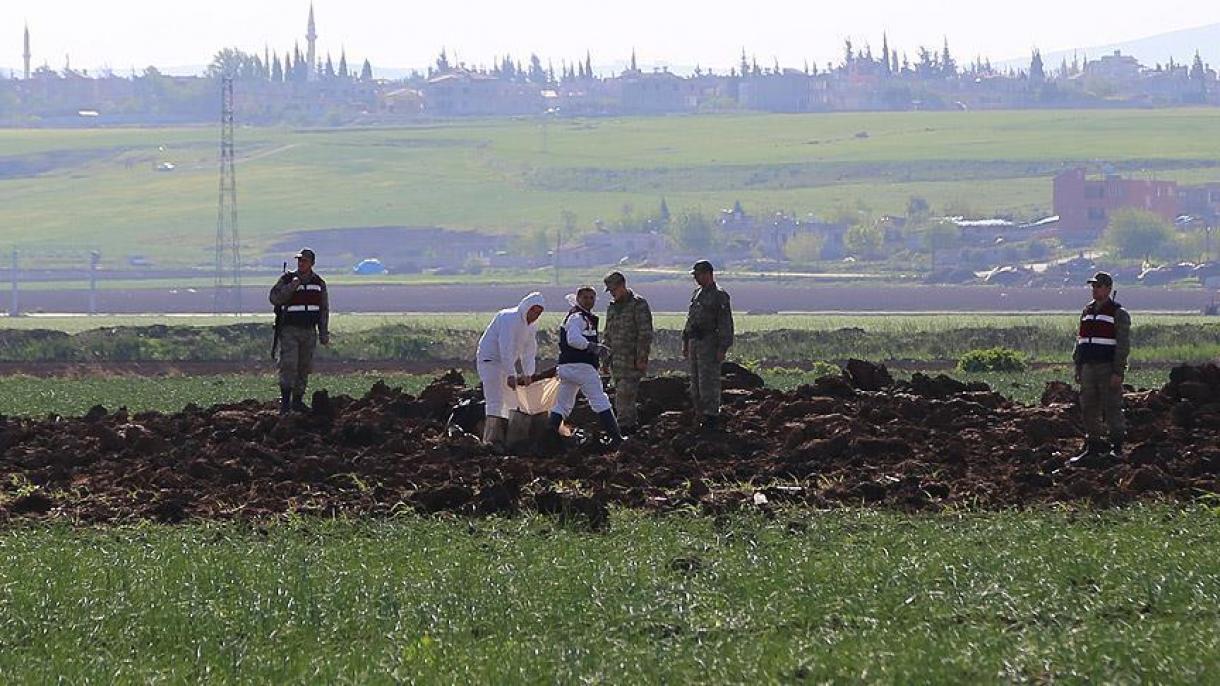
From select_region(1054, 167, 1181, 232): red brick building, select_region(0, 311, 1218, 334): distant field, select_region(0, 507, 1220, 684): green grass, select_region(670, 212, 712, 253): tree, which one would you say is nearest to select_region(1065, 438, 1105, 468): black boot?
select_region(0, 507, 1220, 684): green grass

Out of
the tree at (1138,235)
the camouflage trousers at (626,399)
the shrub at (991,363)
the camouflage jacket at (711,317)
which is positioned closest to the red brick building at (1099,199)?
the tree at (1138,235)

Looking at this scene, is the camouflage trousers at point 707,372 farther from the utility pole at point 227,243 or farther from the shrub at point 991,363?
Result: the utility pole at point 227,243

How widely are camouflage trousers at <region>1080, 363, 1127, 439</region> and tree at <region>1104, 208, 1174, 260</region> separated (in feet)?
478

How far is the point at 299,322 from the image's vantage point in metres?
23.9

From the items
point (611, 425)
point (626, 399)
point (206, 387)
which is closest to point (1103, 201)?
point (206, 387)

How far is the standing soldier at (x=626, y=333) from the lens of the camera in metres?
21.8

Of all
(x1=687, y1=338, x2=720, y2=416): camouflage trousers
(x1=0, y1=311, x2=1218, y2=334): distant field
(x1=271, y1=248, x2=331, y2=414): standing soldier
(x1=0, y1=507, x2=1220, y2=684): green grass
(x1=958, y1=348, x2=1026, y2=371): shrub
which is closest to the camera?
(x1=0, y1=507, x2=1220, y2=684): green grass

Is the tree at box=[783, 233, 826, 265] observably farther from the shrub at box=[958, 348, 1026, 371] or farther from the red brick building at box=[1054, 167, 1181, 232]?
the shrub at box=[958, 348, 1026, 371]

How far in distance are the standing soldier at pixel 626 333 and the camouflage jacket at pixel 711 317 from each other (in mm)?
456

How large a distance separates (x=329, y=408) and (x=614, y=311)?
3540 millimetres

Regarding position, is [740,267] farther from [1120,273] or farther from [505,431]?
[505,431]

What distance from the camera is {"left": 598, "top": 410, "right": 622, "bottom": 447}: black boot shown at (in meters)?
21.2

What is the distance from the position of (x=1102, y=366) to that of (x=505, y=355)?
537cm

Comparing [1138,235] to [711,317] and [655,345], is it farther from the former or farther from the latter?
[711,317]
